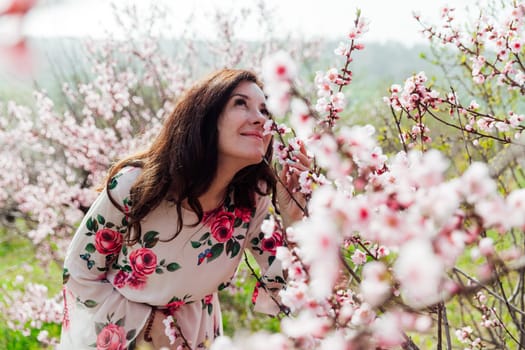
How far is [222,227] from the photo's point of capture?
223 cm

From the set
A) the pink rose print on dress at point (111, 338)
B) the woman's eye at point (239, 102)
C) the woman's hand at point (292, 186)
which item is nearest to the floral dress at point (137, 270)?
the pink rose print on dress at point (111, 338)

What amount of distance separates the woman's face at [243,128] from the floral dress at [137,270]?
0.32 metres

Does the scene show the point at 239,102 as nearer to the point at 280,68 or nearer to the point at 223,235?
the point at 223,235

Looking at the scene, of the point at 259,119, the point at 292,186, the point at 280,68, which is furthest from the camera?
the point at 292,186

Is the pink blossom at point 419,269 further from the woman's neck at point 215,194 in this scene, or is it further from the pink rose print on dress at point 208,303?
the pink rose print on dress at point 208,303

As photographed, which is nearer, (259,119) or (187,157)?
(259,119)

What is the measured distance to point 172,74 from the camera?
19.2ft

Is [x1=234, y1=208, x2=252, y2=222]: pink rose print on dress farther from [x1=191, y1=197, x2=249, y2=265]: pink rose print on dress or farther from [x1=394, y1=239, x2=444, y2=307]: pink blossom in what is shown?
[x1=394, y1=239, x2=444, y2=307]: pink blossom

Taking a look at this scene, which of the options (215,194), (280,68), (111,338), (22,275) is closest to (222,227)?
(215,194)

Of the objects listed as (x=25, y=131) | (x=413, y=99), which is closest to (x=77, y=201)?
(x=25, y=131)

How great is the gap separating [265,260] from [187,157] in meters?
0.59

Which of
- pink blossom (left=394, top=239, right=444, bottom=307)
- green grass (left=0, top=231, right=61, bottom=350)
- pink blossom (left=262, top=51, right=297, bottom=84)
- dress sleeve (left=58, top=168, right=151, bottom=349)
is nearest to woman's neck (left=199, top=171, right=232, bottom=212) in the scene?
dress sleeve (left=58, top=168, right=151, bottom=349)

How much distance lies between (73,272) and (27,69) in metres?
1.79

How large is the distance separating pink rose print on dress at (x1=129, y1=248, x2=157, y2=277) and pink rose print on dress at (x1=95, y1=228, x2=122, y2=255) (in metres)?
0.08
